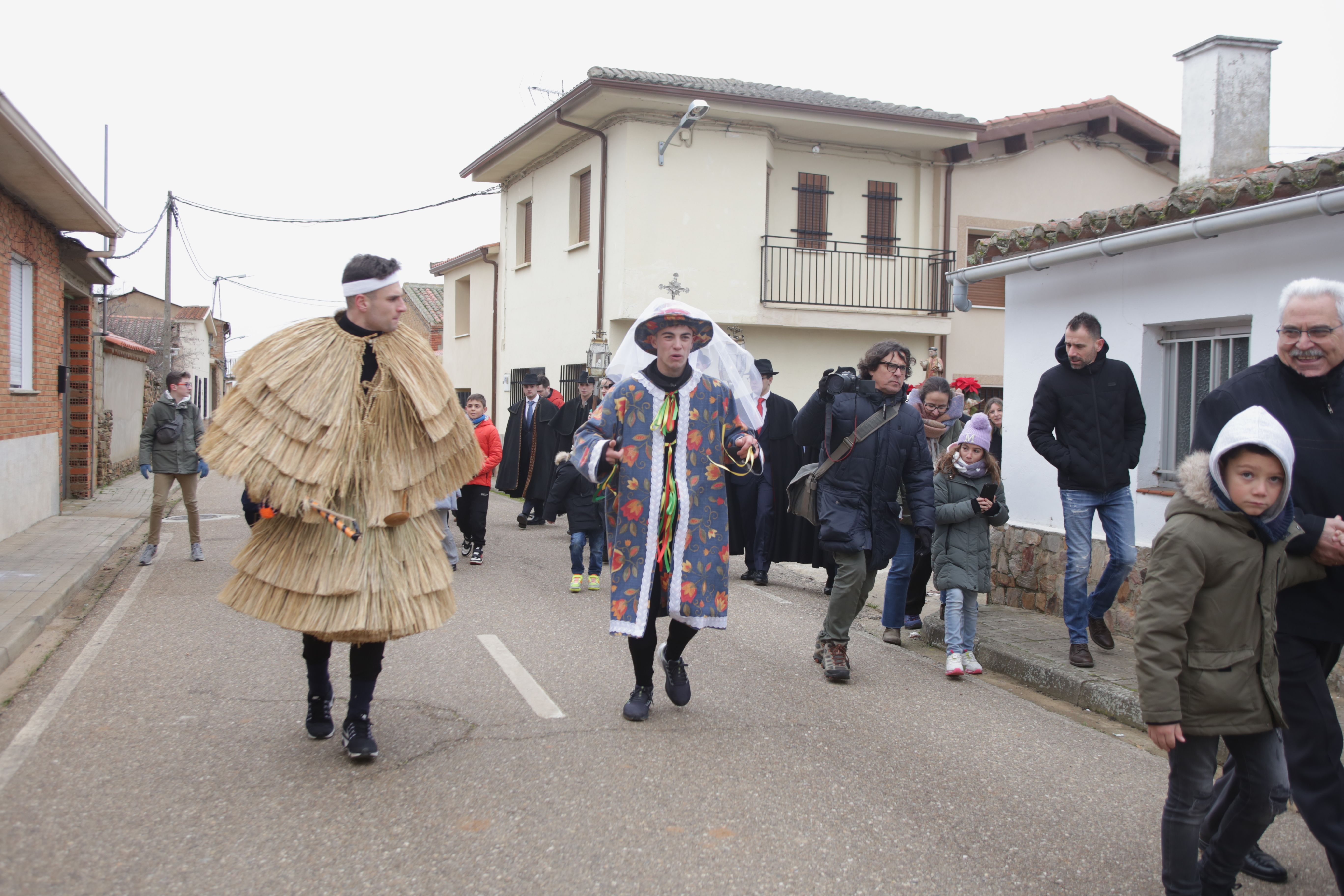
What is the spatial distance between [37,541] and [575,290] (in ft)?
32.3

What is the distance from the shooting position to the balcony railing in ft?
58.1

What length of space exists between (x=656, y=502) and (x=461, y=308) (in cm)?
2327

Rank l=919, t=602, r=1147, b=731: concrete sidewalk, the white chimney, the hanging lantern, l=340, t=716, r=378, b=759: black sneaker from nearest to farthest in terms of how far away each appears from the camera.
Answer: l=340, t=716, r=378, b=759: black sneaker
l=919, t=602, r=1147, b=731: concrete sidewalk
the white chimney
the hanging lantern

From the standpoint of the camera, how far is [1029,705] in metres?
5.69

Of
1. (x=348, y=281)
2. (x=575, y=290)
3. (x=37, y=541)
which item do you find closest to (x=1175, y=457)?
(x=348, y=281)

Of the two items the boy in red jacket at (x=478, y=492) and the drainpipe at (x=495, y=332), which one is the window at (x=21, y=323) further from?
the drainpipe at (x=495, y=332)

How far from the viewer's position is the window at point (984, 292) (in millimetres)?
18812

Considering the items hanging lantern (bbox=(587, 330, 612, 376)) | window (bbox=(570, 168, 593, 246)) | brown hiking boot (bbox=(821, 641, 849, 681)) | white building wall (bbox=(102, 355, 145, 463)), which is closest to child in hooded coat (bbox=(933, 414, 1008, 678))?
brown hiking boot (bbox=(821, 641, 849, 681))

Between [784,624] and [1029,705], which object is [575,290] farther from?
[1029,705]

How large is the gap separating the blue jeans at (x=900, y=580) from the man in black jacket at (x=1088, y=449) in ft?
3.22

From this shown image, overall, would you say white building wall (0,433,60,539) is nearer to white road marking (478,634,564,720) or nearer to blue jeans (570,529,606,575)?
blue jeans (570,529,606,575)

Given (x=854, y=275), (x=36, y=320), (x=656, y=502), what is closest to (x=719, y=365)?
(x=656, y=502)

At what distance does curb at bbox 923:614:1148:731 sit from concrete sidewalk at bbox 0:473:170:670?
5.97 metres

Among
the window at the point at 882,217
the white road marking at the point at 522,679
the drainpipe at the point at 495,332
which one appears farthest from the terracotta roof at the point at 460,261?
the white road marking at the point at 522,679
